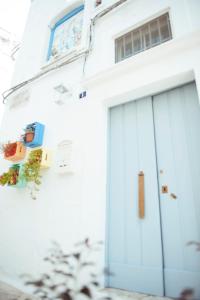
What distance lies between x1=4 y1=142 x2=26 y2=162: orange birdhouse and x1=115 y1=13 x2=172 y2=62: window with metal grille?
249 centimetres

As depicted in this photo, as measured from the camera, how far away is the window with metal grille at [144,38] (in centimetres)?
356

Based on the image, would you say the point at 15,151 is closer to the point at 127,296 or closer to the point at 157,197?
the point at 157,197

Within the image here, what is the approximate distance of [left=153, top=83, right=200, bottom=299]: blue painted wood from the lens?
2359 mm

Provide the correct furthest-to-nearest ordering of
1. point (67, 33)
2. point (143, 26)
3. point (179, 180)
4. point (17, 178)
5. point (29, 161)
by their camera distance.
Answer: point (67, 33), point (143, 26), point (17, 178), point (29, 161), point (179, 180)

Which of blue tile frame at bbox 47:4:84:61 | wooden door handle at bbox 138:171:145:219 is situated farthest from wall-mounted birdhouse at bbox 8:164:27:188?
blue tile frame at bbox 47:4:84:61

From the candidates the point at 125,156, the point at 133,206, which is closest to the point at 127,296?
the point at 133,206

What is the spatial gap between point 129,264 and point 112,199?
868 mm

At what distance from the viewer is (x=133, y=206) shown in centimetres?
288

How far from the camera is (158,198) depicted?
2738 mm

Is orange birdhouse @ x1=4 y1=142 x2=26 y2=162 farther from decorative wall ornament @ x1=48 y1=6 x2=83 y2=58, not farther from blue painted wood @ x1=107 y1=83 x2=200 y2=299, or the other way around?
decorative wall ornament @ x1=48 y1=6 x2=83 y2=58

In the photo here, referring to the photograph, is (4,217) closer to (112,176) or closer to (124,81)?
(112,176)

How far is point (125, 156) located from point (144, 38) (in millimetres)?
2230

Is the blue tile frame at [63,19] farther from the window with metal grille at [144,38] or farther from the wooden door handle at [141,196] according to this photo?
the wooden door handle at [141,196]

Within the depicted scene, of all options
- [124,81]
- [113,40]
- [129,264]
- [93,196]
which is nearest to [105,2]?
[113,40]
